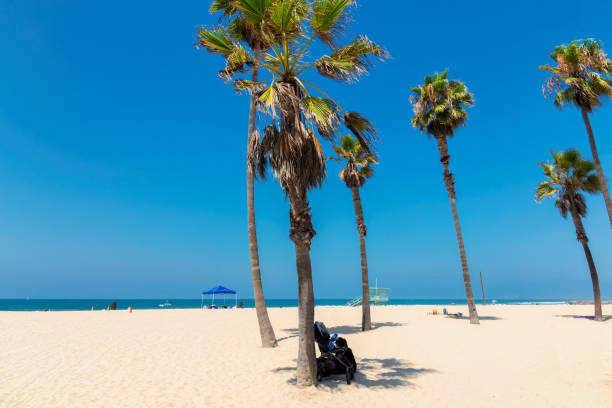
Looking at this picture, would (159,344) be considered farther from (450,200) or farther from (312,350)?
(450,200)

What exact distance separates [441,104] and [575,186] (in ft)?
33.8

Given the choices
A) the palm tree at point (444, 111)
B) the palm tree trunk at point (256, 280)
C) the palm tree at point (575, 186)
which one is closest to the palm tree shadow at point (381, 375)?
the palm tree trunk at point (256, 280)

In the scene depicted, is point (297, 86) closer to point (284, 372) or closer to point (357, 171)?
point (284, 372)

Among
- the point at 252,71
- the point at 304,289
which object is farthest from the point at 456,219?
the point at 304,289

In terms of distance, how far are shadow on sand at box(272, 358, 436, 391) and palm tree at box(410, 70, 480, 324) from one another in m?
12.7

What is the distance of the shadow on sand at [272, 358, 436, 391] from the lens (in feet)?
26.1

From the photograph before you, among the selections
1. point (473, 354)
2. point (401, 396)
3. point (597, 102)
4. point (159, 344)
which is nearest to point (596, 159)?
point (597, 102)

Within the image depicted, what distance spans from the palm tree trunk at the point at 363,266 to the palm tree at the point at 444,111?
6.78 m

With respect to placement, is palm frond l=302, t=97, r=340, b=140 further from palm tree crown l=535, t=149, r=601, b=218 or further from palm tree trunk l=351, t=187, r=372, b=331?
palm tree crown l=535, t=149, r=601, b=218

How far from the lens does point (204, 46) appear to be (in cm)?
952

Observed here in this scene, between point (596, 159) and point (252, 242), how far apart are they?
59.8 ft

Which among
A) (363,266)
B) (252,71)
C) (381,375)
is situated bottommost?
(381,375)

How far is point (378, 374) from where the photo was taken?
8.96 metres

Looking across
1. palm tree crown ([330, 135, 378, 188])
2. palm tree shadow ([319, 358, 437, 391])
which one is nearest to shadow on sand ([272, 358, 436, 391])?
palm tree shadow ([319, 358, 437, 391])
